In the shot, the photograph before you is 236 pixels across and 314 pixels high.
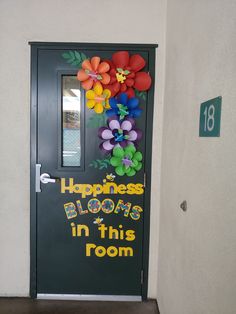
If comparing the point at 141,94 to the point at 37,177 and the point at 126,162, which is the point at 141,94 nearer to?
the point at 126,162

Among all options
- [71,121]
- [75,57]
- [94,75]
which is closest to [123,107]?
[94,75]

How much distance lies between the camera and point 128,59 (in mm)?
1880

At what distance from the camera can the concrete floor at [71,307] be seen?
1.92m

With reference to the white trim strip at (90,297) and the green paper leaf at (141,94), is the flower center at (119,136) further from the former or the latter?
the white trim strip at (90,297)

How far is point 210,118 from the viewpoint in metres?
0.99

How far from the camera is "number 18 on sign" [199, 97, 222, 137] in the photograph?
0.92m

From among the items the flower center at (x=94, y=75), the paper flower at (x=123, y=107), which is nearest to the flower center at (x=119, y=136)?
the paper flower at (x=123, y=107)

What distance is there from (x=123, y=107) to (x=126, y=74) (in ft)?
0.80

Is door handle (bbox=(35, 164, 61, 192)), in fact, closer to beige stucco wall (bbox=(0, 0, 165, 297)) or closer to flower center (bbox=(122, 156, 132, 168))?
beige stucco wall (bbox=(0, 0, 165, 297))

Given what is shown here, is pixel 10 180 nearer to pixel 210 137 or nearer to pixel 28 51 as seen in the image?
pixel 28 51

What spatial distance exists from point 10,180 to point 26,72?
87 cm

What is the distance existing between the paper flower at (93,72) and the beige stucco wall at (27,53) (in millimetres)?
217

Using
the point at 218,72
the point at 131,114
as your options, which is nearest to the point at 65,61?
the point at 131,114

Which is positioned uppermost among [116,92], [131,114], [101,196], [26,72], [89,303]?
[26,72]
